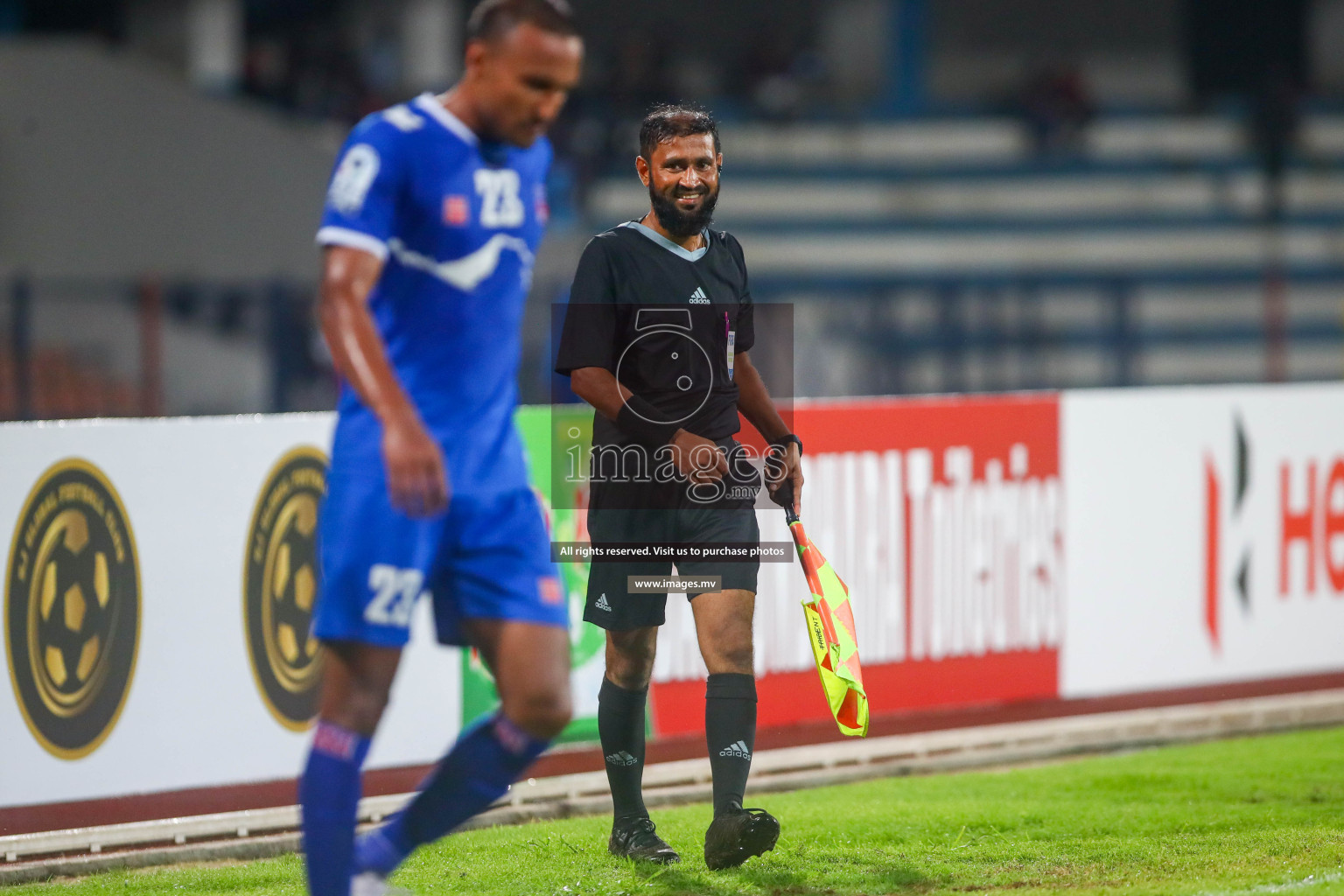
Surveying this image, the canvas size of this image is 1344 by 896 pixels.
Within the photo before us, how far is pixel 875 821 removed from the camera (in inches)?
217

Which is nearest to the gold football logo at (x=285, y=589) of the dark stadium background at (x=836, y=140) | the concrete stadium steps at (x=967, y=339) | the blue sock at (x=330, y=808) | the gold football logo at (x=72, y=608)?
the gold football logo at (x=72, y=608)

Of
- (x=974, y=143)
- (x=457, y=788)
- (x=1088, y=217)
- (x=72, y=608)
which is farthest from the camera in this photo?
(x=974, y=143)

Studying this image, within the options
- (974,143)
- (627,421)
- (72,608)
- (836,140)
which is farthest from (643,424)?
(974,143)

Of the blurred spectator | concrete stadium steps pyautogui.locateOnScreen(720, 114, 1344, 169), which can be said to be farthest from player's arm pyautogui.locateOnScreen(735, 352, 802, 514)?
the blurred spectator

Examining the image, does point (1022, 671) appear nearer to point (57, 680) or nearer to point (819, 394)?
point (57, 680)

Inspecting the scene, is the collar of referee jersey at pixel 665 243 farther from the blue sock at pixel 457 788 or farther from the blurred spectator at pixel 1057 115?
the blurred spectator at pixel 1057 115

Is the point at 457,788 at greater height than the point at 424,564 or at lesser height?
lesser

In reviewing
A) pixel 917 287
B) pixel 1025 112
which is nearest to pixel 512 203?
pixel 917 287

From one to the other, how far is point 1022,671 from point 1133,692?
662 millimetres

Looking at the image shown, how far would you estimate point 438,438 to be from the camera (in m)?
3.55

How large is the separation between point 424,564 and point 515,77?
1059 millimetres

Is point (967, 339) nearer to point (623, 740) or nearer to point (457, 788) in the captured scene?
point (623, 740)

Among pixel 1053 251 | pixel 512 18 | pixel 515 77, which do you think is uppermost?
pixel 1053 251

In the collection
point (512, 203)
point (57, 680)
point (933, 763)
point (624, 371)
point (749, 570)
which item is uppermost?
point (512, 203)
